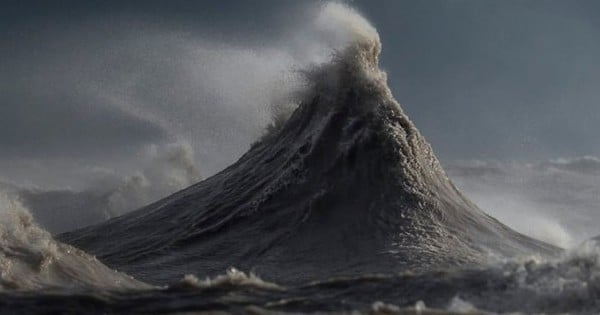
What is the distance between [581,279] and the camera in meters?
7.63

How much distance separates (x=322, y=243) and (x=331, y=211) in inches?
35.6

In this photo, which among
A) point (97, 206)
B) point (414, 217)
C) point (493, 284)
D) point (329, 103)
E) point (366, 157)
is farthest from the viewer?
point (97, 206)

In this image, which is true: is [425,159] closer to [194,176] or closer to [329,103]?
[329,103]

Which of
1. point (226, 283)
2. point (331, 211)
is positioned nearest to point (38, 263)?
point (226, 283)

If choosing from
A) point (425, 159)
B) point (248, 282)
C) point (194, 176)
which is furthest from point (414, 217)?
point (194, 176)

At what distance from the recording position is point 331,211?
11953mm

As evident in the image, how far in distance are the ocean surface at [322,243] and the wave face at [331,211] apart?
0.03 m

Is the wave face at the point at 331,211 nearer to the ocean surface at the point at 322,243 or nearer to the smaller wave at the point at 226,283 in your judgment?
the ocean surface at the point at 322,243

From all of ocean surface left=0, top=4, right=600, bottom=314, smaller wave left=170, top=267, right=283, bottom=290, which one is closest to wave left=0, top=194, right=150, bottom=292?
ocean surface left=0, top=4, right=600, bottom=314

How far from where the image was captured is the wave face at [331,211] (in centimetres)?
1077

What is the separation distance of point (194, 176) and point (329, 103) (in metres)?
14.1

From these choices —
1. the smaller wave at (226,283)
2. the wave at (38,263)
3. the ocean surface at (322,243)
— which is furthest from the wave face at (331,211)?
the smaller wave at (226,283)

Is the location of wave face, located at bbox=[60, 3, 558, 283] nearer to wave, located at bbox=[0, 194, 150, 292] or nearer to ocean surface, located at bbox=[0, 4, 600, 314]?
ocean surface, located at bbox=[0, 4, 600, 314]

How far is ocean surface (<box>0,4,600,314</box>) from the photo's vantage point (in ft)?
23.2
